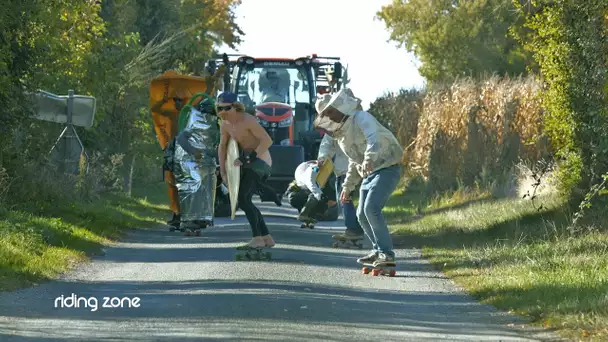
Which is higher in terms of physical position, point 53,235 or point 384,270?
point 384,270

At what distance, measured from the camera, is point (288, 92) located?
2919cm

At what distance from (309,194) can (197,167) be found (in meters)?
3.42

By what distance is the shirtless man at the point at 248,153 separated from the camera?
1701cm

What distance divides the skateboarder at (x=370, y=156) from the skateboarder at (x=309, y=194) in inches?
236

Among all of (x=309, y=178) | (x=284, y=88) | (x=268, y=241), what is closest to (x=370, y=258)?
(x=268, y=241)

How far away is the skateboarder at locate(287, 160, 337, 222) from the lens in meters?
22.8

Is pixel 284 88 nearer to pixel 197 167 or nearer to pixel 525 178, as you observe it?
pixel 525 178

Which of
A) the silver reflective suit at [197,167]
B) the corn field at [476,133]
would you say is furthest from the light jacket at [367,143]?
the corn field at [476,133]

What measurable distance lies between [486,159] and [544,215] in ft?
29.2

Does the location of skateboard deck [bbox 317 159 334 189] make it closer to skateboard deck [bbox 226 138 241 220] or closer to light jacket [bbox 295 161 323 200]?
light jacket [bbox 295 161 323 200]

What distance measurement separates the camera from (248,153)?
17.0 meters

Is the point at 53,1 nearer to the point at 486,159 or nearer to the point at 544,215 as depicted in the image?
the point at 544,215

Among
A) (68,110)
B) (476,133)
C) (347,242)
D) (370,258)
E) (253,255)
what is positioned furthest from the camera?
(476,133)

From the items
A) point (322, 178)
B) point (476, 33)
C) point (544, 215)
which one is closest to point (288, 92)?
point (322, 178)
